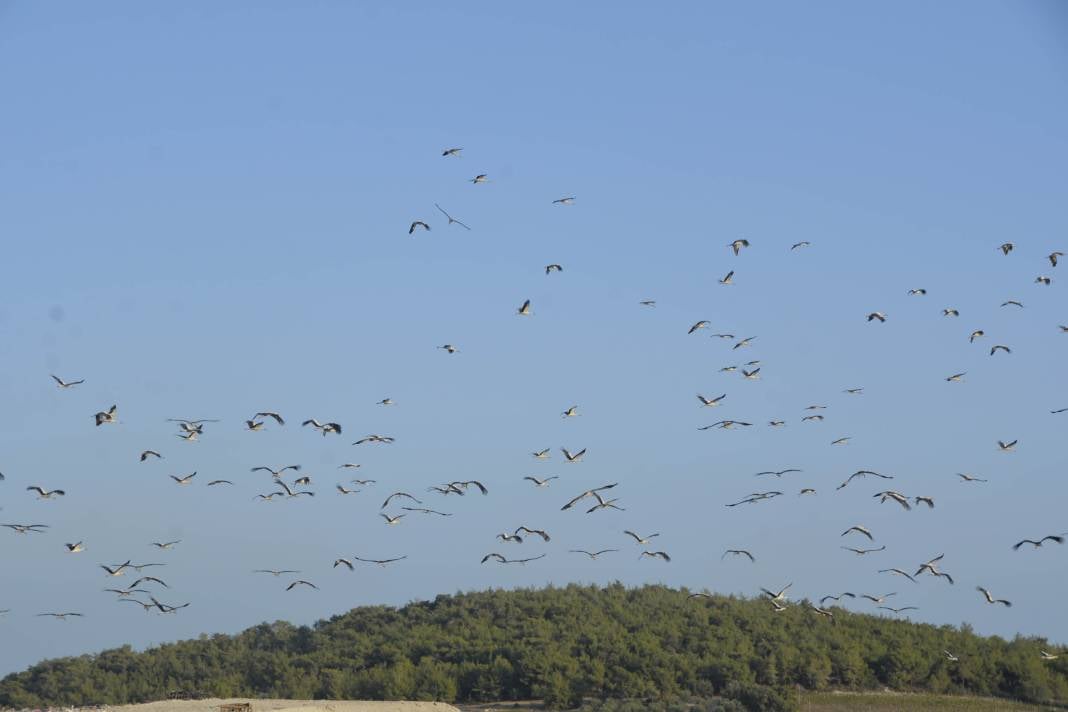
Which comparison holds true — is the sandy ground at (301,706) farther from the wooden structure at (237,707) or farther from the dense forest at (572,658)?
the dense forest at (572,658)

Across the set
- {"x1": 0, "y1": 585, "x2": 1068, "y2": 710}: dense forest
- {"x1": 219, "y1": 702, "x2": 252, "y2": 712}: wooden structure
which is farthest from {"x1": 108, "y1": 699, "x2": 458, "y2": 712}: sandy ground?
{"x1": 0, "y1": 585, "x2": 1068, "y2": 710}: dense forest

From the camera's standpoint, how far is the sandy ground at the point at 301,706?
3950cm

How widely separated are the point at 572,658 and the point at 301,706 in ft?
35.4

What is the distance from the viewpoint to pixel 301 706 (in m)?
40.0

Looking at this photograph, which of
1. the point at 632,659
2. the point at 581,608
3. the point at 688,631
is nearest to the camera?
the point at 632,659

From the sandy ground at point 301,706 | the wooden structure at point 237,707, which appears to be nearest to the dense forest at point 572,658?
the sandy ground at point 301,706

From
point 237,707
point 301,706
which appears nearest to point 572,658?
point 301,706

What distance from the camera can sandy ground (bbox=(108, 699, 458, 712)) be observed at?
39500 millimetres

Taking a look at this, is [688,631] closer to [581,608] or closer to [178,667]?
[581,608]

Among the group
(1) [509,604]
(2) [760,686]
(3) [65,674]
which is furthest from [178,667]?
(2) [760,686]

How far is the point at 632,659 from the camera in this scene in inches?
1845

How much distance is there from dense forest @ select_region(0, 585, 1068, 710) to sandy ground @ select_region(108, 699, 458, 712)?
403cm

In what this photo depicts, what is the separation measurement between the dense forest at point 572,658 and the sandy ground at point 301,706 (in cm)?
403

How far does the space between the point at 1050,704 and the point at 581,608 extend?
1668 cm
